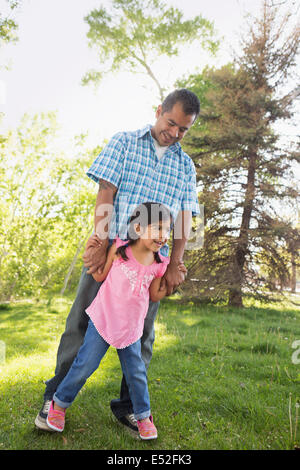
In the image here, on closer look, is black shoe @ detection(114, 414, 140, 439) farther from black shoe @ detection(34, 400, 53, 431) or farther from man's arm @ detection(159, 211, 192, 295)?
man's arm @ detection(159, 211, 192, 295)

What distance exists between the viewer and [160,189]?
8.20 feet

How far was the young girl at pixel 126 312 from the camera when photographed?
7.25ft

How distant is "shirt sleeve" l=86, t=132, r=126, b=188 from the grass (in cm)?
168

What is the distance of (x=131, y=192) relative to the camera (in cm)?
242

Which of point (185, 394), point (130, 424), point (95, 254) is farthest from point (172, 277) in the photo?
point (185, 394)

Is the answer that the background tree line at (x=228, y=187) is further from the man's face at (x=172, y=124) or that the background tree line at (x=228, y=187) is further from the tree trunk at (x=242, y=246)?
the man's face at (x=172, y=124)

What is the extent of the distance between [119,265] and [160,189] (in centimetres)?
62

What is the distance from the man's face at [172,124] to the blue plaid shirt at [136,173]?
0.10m

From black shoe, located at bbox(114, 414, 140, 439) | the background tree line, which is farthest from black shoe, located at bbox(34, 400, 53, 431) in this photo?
the background tree line

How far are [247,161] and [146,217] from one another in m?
8.21

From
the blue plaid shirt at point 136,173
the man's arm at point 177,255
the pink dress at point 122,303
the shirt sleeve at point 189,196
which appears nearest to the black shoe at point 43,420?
the pink dress at point 122,303

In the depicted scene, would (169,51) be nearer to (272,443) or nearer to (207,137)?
(207,137)

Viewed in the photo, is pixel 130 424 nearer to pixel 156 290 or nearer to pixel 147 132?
pixel 156 290

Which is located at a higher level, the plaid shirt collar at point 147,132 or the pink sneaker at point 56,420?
the plaid shirt collar at point 147,132
